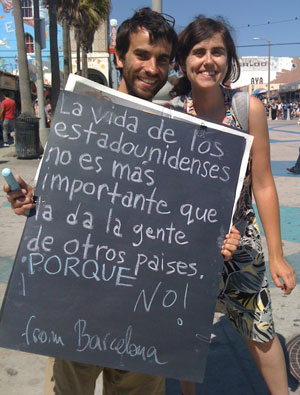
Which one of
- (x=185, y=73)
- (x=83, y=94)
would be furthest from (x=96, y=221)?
(x=185, y=73)

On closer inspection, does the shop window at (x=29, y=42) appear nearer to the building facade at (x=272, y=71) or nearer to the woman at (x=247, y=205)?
the woman at (x=247, y=205)

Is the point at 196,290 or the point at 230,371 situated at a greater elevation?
the point at 196,290

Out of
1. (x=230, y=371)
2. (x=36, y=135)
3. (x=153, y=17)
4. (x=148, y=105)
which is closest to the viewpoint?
(x=148, y=105)

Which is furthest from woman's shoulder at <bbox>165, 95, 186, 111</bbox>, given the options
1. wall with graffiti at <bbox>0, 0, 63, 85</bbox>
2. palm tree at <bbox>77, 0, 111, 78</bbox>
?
wall with graffiti at <bbox>0, 0, 63, 85</bbox>

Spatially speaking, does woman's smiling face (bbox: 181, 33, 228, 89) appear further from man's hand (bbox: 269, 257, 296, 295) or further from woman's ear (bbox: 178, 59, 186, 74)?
man's hand (bbox: 269, 257, 296, 295)

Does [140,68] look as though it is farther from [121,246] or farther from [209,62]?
[121,246]

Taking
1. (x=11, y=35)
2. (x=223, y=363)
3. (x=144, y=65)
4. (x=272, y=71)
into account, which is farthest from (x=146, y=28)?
(x=272, y=71)

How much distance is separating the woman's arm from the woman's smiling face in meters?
0.21

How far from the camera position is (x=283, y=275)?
195 centimetres

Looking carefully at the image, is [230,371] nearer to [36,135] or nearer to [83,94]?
[83,94]

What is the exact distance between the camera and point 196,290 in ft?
5.34

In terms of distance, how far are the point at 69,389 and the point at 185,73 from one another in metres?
1.54

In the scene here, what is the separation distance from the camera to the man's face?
1861 mm

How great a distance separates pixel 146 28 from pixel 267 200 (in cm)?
96
